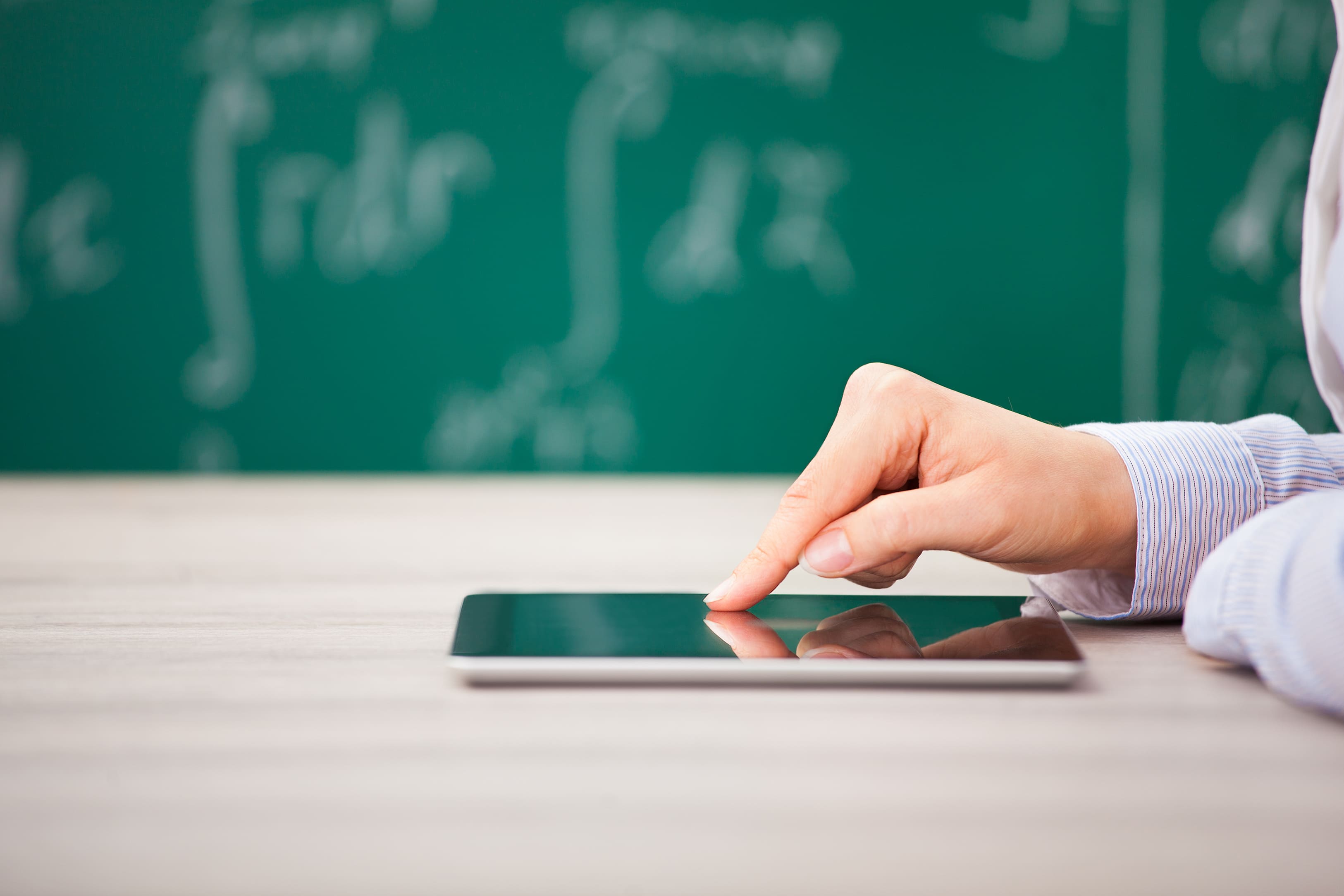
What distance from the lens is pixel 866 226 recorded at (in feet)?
5.48

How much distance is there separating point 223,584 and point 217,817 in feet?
1.28

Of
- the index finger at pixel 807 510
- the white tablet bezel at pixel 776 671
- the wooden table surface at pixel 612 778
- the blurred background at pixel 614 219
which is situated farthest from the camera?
the blurred background at pixel 614 219

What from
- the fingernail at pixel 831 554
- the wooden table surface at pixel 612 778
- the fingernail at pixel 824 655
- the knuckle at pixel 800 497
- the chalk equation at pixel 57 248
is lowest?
the wooden table surface at pixel 612 778

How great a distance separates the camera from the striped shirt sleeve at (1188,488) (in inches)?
20.3

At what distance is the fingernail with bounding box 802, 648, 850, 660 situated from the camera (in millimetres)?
398

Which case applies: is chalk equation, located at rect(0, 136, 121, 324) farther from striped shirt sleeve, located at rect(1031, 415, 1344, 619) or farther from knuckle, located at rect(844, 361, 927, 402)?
striped shirt sleeve, located at rect(1031, 415, 1344, 619)

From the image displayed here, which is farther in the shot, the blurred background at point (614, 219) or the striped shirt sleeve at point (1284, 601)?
the blurred background at point (614, 219)

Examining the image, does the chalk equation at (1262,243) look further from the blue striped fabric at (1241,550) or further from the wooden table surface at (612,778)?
the wooden table surface at (612,778)

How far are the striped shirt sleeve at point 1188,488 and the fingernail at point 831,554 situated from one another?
0.17 meters

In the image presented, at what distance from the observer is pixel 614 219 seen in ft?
5.43

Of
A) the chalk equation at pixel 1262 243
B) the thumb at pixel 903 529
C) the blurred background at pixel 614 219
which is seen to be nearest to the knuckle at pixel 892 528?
the thumb at pixel 903 529

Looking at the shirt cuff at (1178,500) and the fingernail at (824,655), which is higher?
the shirt cuff at (1178,500)

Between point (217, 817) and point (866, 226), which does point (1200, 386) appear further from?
point (217, 817)

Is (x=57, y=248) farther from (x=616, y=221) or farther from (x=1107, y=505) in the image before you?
(x=1107, y=505)
